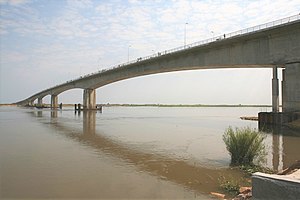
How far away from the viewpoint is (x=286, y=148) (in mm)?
14930

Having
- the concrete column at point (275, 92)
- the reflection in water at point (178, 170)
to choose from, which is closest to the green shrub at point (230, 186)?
the reflection in water at point (178, 170)

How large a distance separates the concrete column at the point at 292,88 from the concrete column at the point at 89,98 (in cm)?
5713

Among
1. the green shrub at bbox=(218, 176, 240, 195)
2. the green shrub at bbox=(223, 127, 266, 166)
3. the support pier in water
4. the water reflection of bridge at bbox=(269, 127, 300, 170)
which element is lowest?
the water reflection of bridge at bbox=(269, 127, 300, 170)

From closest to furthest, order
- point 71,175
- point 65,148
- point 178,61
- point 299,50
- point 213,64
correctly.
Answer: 1. point 71,175
2. point 65,148
3. point 299,50
4. point 213,64
5. point 178,61

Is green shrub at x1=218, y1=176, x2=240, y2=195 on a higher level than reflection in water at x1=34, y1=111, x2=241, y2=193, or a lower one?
higher

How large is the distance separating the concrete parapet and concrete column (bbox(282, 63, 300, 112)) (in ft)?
75.8

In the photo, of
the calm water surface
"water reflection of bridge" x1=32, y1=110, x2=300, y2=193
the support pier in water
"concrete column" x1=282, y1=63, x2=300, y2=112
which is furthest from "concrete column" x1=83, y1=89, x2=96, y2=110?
"water reflection of bridge" x1=32, y1=110, x2=300, y2=193

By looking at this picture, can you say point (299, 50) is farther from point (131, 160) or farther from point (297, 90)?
point (131, 160)

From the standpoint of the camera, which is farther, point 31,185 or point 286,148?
point 286,148

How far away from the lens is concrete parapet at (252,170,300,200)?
4505 millimetres

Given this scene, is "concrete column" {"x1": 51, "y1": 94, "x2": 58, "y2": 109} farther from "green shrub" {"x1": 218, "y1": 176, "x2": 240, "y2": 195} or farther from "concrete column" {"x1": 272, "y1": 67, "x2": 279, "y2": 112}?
"green shrub" {"x1": 218, "y1": 176, "x2": 240, "y2": 195}

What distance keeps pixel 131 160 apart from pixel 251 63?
22.3 m

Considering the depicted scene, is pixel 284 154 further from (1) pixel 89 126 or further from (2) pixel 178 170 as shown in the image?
(1) pixel 89 126

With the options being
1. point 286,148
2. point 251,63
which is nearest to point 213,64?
point 251,63
